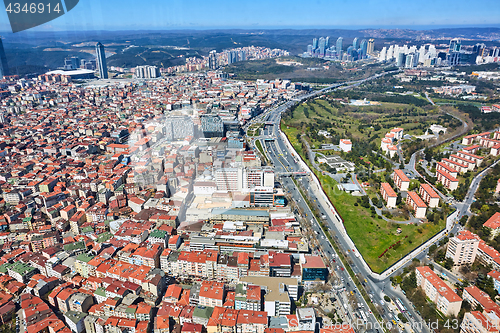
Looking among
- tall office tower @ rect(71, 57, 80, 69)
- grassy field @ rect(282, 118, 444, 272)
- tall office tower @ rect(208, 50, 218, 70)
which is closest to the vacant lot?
grassy field @ rect(282, 118, 444, 272)

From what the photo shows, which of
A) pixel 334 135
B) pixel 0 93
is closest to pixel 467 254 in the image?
pixel 334 135

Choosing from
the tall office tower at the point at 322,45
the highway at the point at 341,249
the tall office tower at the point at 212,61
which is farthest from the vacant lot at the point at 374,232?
the tall office tower at the point at 322,45

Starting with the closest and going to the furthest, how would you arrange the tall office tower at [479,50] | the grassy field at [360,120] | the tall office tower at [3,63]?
the tall office tower at [3,63] → the grassy field at [360,120] → the tall office tower at [479,50]

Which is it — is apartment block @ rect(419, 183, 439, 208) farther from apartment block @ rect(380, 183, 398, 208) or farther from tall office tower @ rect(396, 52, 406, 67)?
tall office tower @ rect(396, 52, 406, 67)

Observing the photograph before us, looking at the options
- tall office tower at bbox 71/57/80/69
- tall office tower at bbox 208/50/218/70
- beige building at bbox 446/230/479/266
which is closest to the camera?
beige building at bbox 446/230/479/266

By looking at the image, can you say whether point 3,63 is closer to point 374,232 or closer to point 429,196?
point 374,232

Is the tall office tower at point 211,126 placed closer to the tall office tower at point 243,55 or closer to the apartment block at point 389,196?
the apartment block at point 389,196
